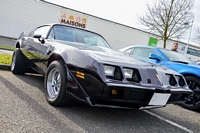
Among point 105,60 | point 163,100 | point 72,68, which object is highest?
point 105,60

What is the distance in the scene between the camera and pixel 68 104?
2760 mm

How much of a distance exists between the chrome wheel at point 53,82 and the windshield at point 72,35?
2.72ft

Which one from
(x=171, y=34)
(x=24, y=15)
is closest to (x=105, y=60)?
(x=171, y=34)

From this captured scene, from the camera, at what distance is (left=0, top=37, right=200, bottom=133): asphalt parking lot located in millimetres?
2113

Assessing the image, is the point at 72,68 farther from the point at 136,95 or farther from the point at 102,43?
the point at 102,43

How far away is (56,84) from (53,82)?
0.07 meters

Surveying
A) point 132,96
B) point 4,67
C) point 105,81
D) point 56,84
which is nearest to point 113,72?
point 105,81

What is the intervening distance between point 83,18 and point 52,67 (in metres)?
18.5

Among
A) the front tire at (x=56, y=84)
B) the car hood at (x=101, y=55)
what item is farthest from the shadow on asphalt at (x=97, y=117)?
the car hood at (x=101, y=55)

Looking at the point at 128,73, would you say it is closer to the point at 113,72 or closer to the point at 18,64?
the point at 113,72

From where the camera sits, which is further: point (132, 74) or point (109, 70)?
point (132, 74)

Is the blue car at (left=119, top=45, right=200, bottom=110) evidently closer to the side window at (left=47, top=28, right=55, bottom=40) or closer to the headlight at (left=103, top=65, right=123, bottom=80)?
the headlight at (left=103, top=65, right=123, bottom=80)

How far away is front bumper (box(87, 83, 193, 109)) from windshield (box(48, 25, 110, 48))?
1.64m

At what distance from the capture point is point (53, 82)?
2936mm
